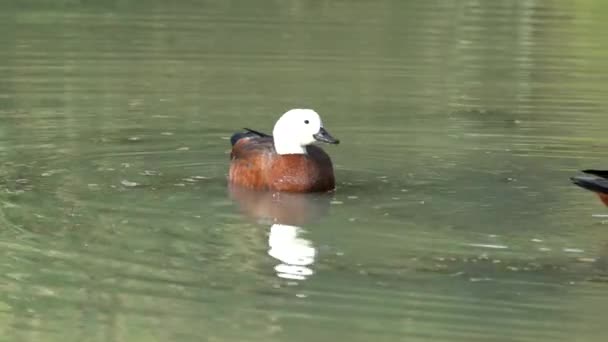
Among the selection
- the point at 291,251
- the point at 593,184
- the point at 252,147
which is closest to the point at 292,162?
the point at 252,147

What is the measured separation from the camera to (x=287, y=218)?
1155cm

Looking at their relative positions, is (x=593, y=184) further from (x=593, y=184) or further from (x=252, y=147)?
(x=252, y=147)

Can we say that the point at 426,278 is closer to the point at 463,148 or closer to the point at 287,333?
the point at 287,333

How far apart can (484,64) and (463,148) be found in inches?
214

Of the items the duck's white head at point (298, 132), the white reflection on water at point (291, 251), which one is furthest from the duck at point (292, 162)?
the white reflection on water at point (291, 251)

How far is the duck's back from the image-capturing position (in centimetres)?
1238

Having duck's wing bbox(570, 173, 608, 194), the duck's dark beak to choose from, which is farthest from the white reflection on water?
duck's wing bbox(570, 173, 608, 194)

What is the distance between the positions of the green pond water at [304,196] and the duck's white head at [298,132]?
39 cm

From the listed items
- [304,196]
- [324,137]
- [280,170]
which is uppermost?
[324,137]

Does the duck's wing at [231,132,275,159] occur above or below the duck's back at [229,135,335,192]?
above

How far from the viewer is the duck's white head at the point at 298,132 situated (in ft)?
40.8

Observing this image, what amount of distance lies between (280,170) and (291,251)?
7.11 ft

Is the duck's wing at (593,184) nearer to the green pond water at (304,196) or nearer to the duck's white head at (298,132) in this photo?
the green pond water at (304,196)

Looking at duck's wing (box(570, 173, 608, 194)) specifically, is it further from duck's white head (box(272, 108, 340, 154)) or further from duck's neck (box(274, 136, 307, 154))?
duck's neck (box(274, 136, 307, 154))
